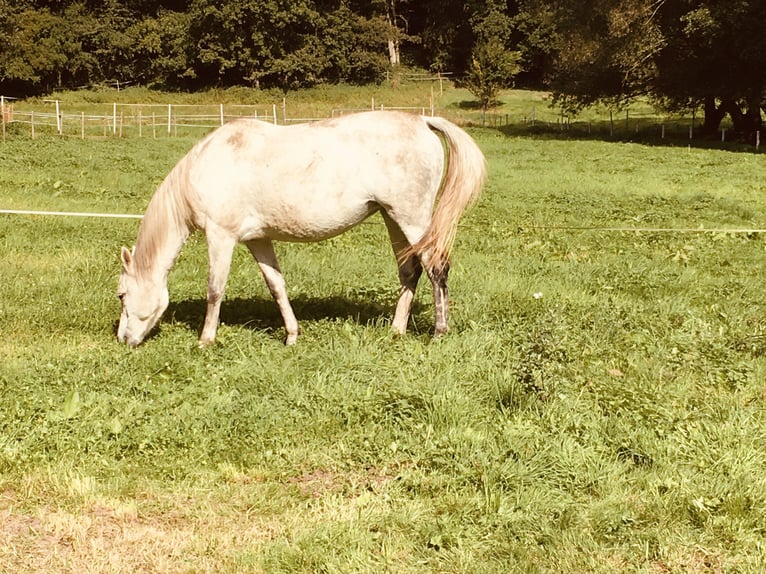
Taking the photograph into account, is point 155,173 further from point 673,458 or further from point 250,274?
point 673,458

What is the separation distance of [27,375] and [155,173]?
14962 millimetres

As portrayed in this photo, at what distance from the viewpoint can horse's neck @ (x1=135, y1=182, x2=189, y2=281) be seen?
6930 mm

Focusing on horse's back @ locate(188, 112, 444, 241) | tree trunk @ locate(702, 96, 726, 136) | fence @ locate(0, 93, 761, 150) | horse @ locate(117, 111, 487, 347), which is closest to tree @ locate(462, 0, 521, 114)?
fence @ locate(0, 93, 761, 150)

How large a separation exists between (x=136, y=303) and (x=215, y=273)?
2.38 ft

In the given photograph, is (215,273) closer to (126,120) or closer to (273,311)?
(273,311)

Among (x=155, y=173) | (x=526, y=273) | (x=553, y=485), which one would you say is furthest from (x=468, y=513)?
(x=155, y=173)

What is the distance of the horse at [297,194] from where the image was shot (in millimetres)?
6742

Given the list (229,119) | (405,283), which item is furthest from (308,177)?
(229,119)

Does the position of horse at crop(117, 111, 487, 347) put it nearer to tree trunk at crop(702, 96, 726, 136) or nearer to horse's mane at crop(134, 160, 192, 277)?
horse's mane at crop(134, 160, 192, 277)

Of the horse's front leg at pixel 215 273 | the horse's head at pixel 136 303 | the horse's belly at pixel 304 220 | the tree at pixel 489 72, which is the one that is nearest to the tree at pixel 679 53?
the tree at pixel 489 72

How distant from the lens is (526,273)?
959 cm

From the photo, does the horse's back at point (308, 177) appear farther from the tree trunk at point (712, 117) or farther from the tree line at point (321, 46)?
the tree trunk at point (712, 117)

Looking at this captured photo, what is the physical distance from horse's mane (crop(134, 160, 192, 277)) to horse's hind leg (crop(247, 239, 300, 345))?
684mm

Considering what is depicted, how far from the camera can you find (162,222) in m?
6.93
